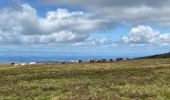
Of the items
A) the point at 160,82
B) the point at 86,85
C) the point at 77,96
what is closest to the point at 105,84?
the point at 86,85

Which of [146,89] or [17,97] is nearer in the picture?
[17,97]

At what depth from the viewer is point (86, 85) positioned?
4784 cm

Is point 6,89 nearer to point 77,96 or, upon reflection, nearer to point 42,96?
point 42,96

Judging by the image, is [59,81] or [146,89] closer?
[146,89]

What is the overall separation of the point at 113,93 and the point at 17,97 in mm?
9171

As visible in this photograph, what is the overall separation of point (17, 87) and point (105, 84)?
1007 cm

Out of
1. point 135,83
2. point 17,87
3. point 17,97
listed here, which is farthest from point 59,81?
point 17,97

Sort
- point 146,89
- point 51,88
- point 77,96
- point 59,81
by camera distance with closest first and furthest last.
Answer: point 77,96 → point 146,89 → point 51,88 → point 59,81

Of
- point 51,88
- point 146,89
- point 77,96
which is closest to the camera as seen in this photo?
point 77,96

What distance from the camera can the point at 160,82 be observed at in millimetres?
48406

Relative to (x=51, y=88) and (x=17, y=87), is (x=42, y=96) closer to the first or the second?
(x=51, y=88)

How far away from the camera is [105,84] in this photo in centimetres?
4850

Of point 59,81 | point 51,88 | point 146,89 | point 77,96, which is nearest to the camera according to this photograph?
point 77,96

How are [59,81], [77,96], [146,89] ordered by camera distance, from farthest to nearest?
[59,81], [146,89], [77,96]
